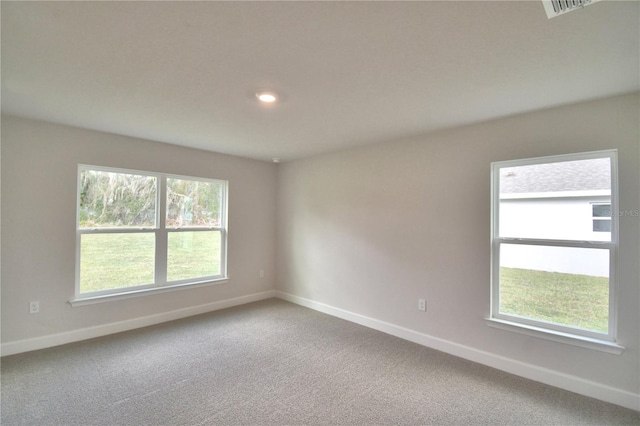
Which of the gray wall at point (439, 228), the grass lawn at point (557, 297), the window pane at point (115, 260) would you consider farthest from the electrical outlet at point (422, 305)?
the window pane at point (115, 260)

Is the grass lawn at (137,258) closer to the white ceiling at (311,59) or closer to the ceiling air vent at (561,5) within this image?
the white ceiling at (311,59)

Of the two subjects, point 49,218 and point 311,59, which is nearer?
point 311,59

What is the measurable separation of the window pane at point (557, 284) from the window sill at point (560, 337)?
10 cm

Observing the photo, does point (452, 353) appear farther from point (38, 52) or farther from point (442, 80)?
point (38, 52)

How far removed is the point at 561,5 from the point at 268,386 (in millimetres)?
3010

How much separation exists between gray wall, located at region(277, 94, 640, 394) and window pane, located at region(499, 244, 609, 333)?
0.14 m

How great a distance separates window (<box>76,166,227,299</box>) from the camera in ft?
11.0

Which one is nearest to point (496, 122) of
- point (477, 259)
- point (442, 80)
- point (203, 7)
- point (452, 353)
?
point (442, 80)

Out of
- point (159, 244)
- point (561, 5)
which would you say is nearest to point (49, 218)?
point (159, 244)

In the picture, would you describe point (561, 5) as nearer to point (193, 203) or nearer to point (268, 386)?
point (268, 386)

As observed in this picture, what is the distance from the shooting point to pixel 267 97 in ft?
7.68

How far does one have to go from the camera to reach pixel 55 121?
302 centimetres

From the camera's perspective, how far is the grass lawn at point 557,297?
7.75ft

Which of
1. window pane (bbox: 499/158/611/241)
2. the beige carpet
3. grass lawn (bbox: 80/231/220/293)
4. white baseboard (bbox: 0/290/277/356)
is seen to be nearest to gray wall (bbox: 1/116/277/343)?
white baseboard (bbox: 0/290/277/356)
